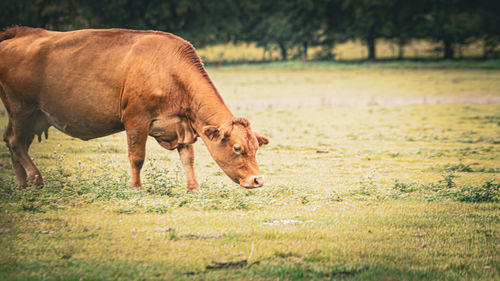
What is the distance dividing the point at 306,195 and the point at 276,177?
8.00ft

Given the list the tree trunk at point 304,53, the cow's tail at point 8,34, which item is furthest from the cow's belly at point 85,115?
the tree trunk at point 304,53

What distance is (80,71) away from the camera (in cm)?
977

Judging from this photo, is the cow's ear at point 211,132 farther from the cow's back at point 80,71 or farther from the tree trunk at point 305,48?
the tree trunk at point 305,48

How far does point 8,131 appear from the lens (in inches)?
412

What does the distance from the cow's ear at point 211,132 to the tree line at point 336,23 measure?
126 feet

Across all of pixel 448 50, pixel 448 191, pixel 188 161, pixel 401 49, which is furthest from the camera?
pixel 401 49

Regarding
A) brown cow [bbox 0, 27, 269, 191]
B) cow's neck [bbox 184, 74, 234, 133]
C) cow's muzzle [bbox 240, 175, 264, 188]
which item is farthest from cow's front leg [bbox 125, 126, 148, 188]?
cow's muzzle [bbox 240, 175, 264, 188]

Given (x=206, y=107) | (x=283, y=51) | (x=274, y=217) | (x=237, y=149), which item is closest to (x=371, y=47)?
(x=283, y=51)

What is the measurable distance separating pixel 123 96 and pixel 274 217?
3.23 m

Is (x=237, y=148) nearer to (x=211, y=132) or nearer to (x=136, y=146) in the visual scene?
(x=211, y=132)

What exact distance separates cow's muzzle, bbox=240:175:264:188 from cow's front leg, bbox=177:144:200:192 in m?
1.40

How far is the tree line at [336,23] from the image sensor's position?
2074 inches

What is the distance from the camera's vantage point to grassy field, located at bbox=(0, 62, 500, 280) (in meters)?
6.37

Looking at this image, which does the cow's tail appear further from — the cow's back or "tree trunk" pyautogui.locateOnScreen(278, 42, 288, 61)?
"tree trunk" pyautogui.locateOnScreen(278, 42, 288, 61)
